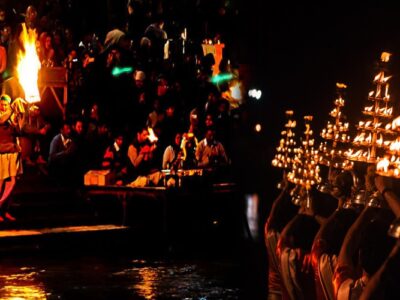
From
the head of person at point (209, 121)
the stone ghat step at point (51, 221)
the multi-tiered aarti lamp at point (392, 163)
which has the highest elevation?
the head of person at point (209, 121)

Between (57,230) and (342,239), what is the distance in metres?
13.0

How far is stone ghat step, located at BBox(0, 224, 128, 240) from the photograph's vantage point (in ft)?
63.1

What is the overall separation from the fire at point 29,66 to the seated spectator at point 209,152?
374 centimetres

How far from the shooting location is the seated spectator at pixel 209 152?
72.7 feet

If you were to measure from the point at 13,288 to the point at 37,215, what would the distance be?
6760mm

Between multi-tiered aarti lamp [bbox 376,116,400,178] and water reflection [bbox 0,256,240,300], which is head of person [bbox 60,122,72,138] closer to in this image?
water reflection [bbox 0,256,240,300]

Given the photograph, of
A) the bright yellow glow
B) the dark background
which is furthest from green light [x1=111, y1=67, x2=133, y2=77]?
the bright yellow glow

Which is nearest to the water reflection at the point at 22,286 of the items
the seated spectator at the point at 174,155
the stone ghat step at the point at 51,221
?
the stone ghat step at the point at 51,221

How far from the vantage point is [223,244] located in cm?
2058

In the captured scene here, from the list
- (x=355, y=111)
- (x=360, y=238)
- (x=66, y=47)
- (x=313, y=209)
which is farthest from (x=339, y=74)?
(x=360, y=238)

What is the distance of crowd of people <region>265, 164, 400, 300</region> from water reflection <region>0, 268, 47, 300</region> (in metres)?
4.94

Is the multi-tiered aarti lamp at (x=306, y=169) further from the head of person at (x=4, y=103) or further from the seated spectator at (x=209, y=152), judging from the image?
the seated spectator at (x=209, y=152)

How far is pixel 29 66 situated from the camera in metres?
22.2

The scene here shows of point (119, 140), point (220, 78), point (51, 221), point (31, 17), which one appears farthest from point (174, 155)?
point (220, 78)
